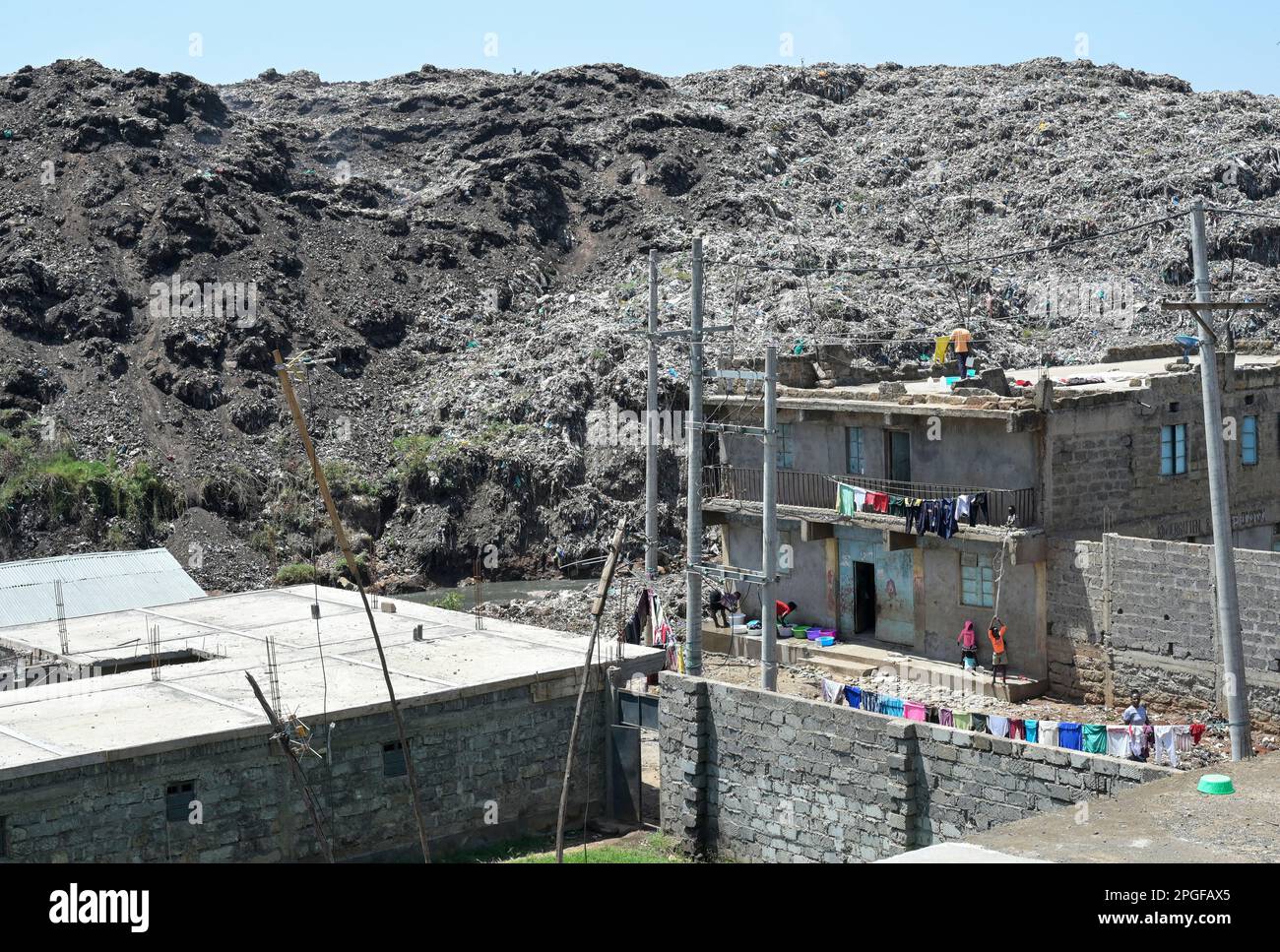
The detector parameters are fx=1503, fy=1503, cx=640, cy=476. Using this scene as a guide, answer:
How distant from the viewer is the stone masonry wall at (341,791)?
17.4 meters

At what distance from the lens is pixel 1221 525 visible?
16.0 metres

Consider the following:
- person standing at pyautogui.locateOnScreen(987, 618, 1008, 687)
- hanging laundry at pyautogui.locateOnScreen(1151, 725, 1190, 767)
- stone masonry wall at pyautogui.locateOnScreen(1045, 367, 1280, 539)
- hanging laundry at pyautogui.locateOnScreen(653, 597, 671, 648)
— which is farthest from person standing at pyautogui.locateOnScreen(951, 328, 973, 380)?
hanging laundry at pyautogui.locateOnScreen(1151, 725, 1190, 767)

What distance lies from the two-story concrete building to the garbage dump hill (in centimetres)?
1070

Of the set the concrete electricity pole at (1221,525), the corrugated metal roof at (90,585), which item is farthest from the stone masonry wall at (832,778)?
the corrugated metal roof at (90,585)

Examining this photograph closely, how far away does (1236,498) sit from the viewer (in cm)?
2897

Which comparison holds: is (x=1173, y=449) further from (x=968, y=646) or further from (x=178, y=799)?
(x=178, y=799)

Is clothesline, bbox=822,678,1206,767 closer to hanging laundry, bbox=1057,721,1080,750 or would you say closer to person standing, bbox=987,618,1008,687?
hanging laundry, bbox=1057,721,1080,750

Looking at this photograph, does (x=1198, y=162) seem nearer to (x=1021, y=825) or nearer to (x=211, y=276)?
(x=211, y=276)

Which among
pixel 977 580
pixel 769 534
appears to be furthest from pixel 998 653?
pixel 769 534

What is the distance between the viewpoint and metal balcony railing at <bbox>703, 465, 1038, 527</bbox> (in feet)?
84.9

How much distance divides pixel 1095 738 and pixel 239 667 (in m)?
12.4

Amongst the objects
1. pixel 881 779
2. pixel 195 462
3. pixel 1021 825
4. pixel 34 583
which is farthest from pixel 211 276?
pixel 1021 825

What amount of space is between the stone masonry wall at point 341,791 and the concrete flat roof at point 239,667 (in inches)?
10.1

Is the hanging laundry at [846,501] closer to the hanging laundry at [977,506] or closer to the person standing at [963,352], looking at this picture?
the hanging laundry at [977,506]
